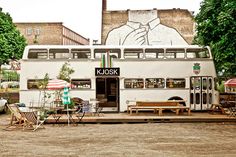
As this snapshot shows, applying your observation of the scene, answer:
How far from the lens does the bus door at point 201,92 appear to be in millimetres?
27984

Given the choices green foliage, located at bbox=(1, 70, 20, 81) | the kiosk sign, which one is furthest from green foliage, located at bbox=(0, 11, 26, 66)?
green foliage, located at bbox=(1, 70, 20, 81)

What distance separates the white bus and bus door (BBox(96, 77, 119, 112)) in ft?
0.41

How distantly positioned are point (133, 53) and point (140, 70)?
1.05 m

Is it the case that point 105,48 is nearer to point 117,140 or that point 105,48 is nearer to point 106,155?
point 117,140

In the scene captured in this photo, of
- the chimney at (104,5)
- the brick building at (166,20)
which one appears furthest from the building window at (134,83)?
the chimney at (104,5)

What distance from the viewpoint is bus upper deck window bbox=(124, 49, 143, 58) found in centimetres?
2808

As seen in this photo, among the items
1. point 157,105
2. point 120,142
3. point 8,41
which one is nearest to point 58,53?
point 157,105

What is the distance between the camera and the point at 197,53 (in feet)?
92.5

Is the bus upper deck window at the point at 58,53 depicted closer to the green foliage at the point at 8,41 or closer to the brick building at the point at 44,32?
the green foliage at the point at 8,41

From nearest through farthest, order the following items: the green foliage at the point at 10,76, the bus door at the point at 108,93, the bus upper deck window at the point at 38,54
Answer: the bus upper deck window at the point at 38,54
the bus door at the point at 108,93
the green foliage at the point at 10,76

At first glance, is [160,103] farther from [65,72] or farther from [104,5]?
[104,5]

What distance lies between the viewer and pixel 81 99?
27844 mm

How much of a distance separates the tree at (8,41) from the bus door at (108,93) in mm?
13533

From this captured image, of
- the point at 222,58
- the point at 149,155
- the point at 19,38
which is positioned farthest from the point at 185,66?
the point at 19,38
